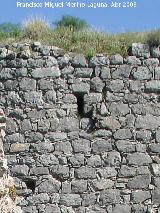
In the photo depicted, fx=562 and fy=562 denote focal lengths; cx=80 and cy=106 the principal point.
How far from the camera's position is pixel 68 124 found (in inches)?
333

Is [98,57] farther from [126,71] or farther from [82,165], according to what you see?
[82,165]

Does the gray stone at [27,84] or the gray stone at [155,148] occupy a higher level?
the gray stone at [27,84]

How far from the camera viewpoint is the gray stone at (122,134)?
27.7 feet

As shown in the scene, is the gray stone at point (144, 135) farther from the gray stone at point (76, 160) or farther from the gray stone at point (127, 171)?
the gray stone at point (76, 160)

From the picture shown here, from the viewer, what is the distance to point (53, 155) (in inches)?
331

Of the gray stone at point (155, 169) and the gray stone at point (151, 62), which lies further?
the gray stone at point (151, 62)

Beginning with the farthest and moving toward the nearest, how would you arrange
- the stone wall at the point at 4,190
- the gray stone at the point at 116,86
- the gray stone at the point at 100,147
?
the gray stone at the point at 116,86
the gray stone at the point at 100,147
the stone wall at the point at 4,190

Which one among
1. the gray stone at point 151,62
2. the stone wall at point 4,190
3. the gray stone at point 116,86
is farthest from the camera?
the gray stone at point 151,62

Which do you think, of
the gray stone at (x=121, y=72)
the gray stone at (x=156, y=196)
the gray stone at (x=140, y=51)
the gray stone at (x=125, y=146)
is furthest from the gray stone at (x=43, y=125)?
the gray stone at (x=156, y=196)

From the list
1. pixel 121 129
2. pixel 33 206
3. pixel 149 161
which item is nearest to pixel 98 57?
pixel 121 129

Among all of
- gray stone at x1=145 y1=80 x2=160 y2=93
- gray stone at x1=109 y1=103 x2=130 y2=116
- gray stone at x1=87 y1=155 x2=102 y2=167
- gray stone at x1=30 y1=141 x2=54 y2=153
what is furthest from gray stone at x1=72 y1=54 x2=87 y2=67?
gray stone at x1=87 y1=155 x2=102 y2=167

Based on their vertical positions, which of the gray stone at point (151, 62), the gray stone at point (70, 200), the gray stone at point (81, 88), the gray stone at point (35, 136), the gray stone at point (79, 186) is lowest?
the gray stone at point (70, 200)

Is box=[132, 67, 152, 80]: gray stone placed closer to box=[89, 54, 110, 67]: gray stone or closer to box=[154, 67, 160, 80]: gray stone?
Answer: box=[154, 67, 160, 80]: gray stone

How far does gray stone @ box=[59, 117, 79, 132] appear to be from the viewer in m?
8.45
